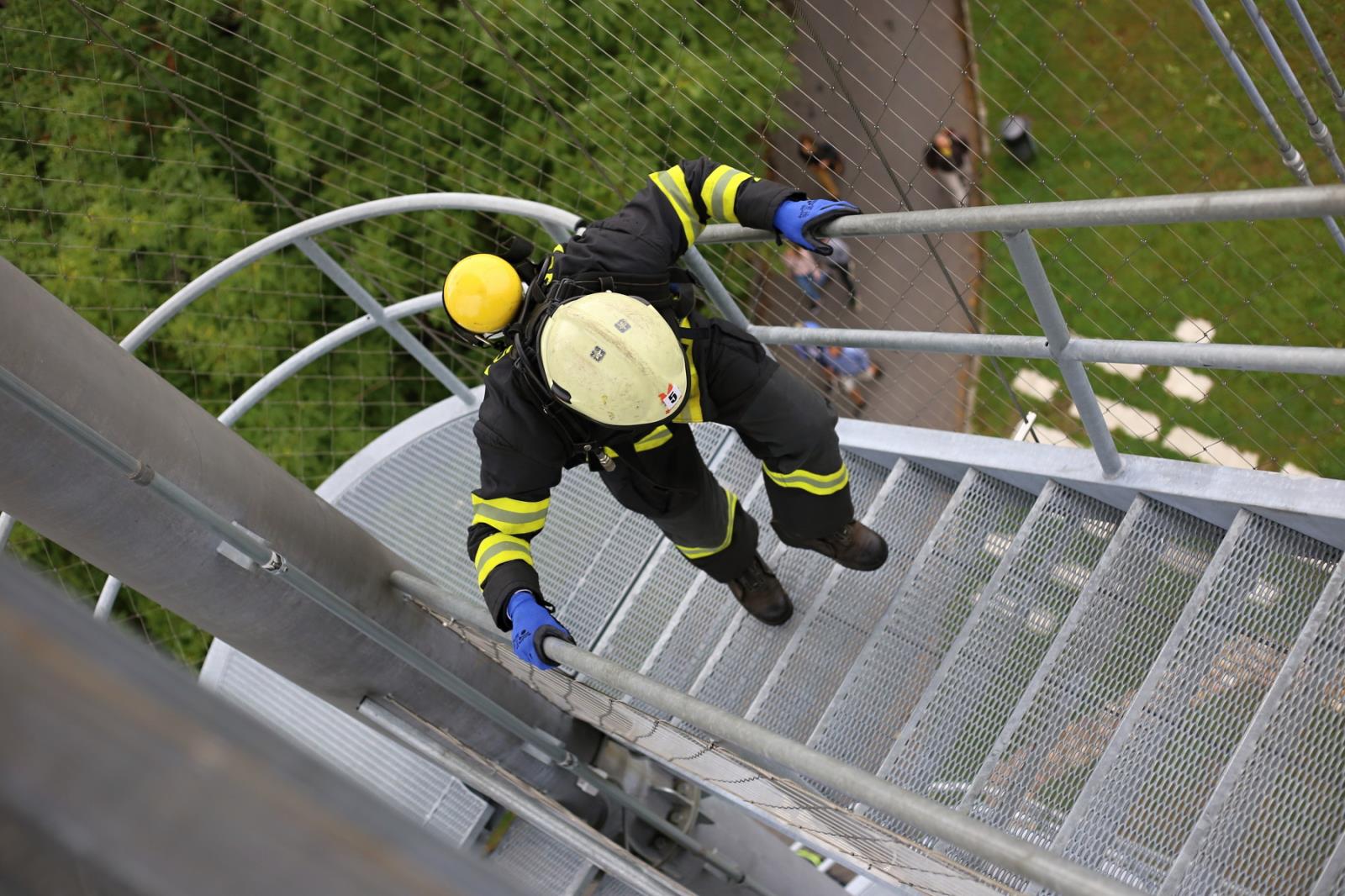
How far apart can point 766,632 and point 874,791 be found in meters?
2.53

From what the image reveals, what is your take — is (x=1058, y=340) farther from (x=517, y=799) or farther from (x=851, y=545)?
(x=517, y=799)

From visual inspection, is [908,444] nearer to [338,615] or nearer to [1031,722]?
[1031,722]

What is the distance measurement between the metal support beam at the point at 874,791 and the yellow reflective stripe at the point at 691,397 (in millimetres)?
873

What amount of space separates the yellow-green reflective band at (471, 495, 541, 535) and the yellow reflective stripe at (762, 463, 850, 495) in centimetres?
81

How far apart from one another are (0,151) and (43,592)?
7.32 meters

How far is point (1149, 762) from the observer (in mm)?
3107

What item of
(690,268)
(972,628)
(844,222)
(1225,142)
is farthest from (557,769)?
(1225,142)

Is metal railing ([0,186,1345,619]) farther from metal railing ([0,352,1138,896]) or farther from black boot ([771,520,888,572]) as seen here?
metal railing ([0,352,1138,896])

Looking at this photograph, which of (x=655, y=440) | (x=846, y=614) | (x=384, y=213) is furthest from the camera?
(x=384, y=213)

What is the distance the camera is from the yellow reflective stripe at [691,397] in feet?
10.4

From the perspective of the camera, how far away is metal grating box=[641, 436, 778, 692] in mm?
4340

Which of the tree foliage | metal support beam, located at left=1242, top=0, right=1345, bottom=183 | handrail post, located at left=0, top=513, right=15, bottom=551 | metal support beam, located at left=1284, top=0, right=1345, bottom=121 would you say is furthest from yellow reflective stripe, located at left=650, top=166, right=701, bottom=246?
the tree foliage

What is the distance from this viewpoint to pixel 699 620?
441cm

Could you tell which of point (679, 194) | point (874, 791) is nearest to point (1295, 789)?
point (874, 791)
